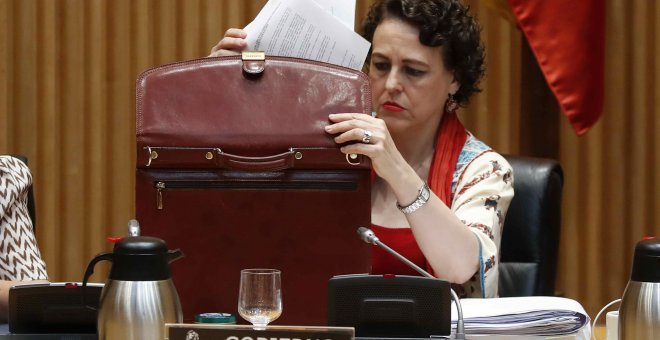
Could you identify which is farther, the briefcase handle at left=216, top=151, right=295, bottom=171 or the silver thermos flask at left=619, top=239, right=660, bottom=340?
the briefcase handle at left=216, top=151, right=295, bottom=171

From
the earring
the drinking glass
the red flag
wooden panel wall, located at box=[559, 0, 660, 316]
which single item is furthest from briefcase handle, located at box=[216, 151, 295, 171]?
wooden panel wall, located at box=[559, 0, 660, 316]

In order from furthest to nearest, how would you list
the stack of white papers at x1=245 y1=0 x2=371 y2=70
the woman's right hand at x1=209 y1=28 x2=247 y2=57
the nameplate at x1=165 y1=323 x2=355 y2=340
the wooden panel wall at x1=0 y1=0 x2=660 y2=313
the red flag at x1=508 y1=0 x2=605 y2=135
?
the wooden panel wall at x1=0 y1=0 x2=660 y2=313
the red flag at x1=508 y1=0 x2=605 y2=135
the woman's right hand at x1=209 y1=28 x2=247 y2=57
the stack of white papers at x1=245 y1=0 x2=371 y2=70
the nameplate at x1=165 y1=323 x2=355 y2=340

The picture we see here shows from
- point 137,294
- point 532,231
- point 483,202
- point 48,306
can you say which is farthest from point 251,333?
point 532,231

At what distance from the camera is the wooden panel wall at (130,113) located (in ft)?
11.0

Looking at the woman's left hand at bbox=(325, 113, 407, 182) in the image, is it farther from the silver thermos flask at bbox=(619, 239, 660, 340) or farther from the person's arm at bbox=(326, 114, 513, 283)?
the silver thermos flask at bbox=(619, 239, 660, 340)

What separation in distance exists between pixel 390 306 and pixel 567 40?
184 cm

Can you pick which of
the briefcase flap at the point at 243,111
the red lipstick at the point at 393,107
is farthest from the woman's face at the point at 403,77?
the briefcase flap at the point at 243,111

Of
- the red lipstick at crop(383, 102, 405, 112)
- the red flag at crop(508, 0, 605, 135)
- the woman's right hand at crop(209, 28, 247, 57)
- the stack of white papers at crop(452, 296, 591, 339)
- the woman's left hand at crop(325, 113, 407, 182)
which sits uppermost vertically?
the red flag at crop(508, 0, 605, 135)

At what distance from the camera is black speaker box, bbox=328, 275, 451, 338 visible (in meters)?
1.50

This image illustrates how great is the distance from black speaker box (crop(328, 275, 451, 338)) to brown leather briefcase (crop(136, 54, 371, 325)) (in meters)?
0.31

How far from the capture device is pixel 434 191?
2.38 m

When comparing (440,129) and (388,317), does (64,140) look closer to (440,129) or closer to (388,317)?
(440,129)

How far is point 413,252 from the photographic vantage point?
2303mm

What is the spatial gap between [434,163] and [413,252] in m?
0.26
